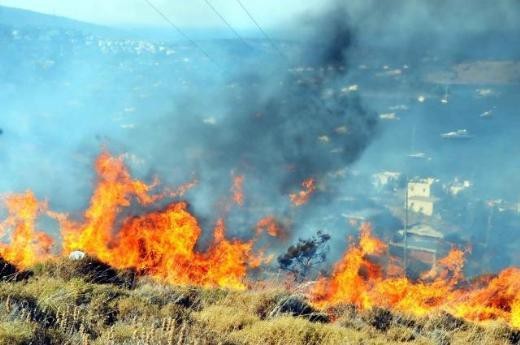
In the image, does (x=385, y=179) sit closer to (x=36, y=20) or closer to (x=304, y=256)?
(x=304, y=256)

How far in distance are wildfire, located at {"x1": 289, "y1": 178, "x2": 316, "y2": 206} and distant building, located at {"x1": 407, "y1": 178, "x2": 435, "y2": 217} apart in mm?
13156

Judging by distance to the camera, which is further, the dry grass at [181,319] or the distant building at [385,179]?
the distant building at [385,179]

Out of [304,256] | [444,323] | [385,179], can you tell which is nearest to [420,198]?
[385,179]

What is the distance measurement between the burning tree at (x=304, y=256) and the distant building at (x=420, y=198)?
15951mm

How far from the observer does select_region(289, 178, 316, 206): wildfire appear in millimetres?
34812

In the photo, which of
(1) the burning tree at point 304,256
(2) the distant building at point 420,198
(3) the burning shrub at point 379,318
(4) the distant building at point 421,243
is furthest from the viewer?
(2) the distant building at point 420,198

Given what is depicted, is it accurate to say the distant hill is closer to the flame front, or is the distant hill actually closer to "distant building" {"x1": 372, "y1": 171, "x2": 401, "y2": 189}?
"distant building" {"x1": 372, "y1": 171, "x2": 401, "y2": 189}

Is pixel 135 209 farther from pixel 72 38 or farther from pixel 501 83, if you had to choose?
pixel 72 38

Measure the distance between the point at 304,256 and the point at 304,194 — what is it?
7270 mm

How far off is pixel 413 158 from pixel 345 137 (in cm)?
1423

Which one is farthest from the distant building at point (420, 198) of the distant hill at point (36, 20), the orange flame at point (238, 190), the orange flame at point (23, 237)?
the distant hill at point (36, 20)

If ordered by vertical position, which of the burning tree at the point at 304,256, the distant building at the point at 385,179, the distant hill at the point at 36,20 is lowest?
the burning tree at the point at 304,256

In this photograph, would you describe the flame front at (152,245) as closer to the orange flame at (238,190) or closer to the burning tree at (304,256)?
the burning tree at (304,256)

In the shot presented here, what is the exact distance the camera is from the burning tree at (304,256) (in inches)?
1077
